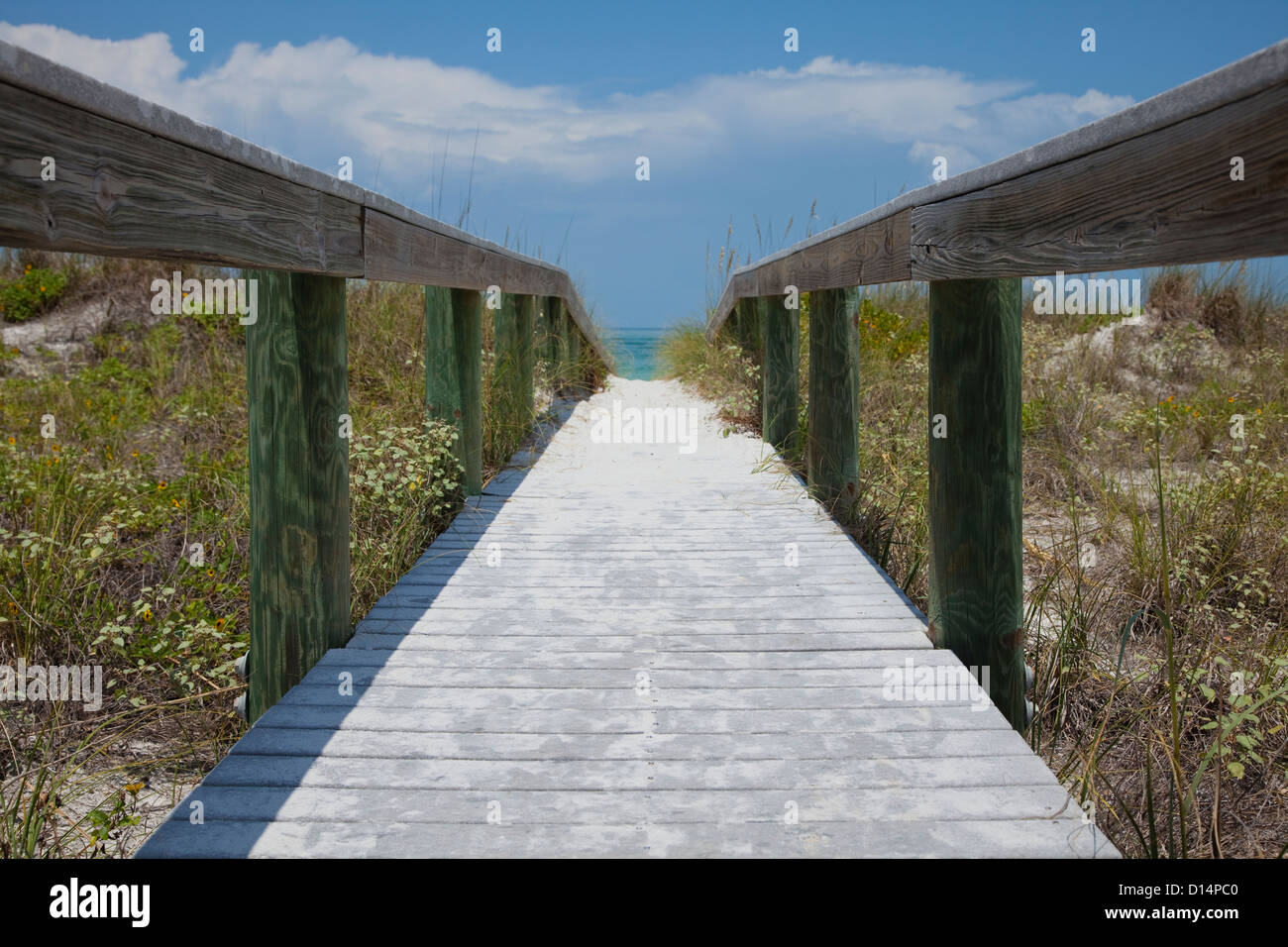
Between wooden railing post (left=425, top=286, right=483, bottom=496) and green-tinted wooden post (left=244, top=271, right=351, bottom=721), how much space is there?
1.68 metres

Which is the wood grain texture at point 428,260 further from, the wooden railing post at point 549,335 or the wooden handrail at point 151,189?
the wooden railing post at point 549,335

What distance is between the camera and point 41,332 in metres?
10.1

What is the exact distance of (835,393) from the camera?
191 inches

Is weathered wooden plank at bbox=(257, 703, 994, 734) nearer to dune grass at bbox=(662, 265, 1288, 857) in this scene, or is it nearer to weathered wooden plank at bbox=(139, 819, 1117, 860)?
dune grass at bbox=(662, 265, 1288, 857)

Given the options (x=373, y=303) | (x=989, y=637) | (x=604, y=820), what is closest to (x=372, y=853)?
(x=604, y=820)

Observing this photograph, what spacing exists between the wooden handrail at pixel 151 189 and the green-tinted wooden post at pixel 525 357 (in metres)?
3.40

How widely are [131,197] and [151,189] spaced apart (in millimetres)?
74

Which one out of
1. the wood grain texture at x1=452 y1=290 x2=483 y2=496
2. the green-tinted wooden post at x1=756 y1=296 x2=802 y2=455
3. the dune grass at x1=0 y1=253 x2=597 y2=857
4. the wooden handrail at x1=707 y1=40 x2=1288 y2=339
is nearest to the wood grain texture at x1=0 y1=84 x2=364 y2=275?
the dune grass at x1=0 y1=253 x2=597 y2=857

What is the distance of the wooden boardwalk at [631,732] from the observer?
204cm

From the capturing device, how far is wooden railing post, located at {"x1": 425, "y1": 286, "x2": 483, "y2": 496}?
188 inches

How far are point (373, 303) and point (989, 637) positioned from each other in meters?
5.58

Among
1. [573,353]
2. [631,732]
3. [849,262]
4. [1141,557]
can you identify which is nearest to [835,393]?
[849,262]

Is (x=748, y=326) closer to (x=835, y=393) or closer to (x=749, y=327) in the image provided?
(x=749, y=327)
